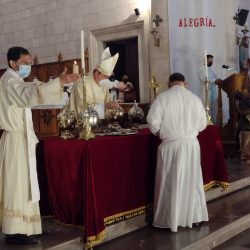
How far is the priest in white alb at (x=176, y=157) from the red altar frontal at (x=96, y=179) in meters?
0.20

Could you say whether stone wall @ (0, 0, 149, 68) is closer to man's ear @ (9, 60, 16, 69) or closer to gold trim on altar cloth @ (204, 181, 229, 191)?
gold trim on altar cloth @ (204, 181, 229, 191)

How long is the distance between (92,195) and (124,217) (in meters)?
0.74

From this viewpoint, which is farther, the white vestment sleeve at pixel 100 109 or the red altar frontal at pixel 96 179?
the white vestment sleeve at pixel 100 109

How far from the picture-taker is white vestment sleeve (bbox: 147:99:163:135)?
440 cm

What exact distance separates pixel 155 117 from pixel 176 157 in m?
0.47

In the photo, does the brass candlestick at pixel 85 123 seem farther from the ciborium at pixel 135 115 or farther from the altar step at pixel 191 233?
the ciborium at pixel 135 115

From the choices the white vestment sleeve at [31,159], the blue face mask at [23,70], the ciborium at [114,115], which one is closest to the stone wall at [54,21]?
the ciborium at [114,115]

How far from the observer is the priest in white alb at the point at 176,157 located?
444 cm

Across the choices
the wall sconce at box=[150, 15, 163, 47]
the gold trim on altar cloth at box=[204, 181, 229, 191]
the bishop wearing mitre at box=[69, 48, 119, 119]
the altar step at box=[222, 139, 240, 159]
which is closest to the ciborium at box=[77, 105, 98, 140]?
the bishop wearing mitre at box=[69, 48, 119, 119]

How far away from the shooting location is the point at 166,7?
31.1 feet

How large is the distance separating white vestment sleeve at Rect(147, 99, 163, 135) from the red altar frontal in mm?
199

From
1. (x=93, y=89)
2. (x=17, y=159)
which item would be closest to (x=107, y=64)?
(x=93, y=89)

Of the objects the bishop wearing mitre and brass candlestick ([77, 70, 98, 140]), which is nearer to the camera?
brass candlestick ([77, 70, 98, 140])

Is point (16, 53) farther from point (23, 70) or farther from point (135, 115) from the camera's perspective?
point (135, 115)
